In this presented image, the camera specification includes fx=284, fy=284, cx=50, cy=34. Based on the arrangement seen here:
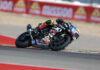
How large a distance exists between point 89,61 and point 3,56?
233 centimetres

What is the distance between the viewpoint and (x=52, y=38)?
9.31 metres

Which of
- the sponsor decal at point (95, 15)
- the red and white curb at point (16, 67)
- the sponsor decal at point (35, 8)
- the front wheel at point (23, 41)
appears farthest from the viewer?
the sponsor decal at point (35, 8)

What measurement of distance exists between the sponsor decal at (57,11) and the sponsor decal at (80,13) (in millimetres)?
405

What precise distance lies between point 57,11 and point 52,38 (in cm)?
1037

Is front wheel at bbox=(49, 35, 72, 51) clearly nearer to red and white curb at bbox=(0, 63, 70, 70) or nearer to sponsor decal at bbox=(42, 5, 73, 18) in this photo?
red and white curb at bbox=(0, 63, 70, 70)

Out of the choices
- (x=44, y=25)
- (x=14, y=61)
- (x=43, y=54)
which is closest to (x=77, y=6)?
(x=44, y=25)

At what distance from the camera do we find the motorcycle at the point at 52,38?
29.8 ft

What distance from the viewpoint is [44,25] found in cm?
944

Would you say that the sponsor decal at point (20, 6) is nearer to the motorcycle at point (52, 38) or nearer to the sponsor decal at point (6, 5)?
the sponsor decal at point (6, 5)

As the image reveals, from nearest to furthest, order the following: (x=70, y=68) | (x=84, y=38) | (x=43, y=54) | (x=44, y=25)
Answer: (x=70, y=68) < (x=43, y=54) < (x=44, y=25) < (x=84, y=38)


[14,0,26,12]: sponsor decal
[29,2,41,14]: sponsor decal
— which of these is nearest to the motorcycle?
[29,2,41,14]: sponsor decal

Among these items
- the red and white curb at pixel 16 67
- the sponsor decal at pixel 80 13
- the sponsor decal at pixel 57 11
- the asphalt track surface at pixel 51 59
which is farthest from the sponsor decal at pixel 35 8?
the red and white curb at pixel 16 67

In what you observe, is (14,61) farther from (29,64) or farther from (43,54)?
(43,54)

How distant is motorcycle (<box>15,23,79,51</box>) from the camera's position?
9078 millimetres
